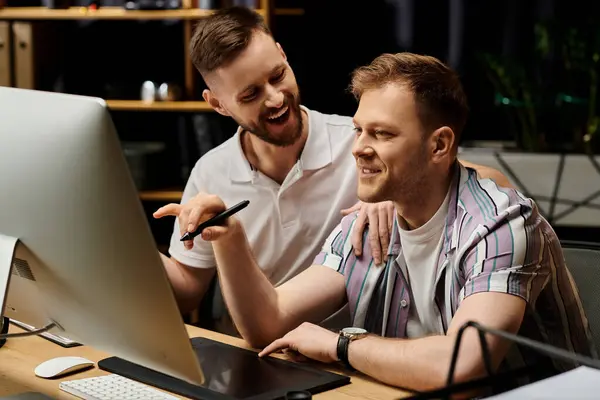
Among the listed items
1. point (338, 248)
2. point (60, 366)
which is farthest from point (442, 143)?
point (60, 366)

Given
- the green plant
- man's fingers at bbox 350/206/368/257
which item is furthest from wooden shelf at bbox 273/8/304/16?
man's fingers at bbox 350/206/368/257

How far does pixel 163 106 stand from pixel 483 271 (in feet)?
7.96

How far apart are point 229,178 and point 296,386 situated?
0.92m

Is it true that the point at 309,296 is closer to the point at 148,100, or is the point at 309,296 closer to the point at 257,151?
the point at 257,151

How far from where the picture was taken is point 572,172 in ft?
11.8

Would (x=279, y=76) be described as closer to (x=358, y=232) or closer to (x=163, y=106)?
(x=358, y=232)

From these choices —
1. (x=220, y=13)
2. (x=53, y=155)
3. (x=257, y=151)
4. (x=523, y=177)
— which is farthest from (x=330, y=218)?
(x=523, y=177)

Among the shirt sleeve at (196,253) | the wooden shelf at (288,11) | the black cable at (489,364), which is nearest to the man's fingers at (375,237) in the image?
the shirt sleeve at (196,253)

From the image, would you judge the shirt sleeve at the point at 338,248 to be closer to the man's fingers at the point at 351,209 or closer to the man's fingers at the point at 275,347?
the man's fingers at the point at 351,209

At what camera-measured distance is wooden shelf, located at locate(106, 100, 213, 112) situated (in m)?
3.79

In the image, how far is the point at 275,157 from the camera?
2305 millimetres

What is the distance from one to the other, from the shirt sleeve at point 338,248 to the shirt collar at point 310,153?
0.92 ft

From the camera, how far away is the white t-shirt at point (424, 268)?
1.78 metres

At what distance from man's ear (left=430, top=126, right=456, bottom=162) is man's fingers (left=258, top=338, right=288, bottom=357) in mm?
456
